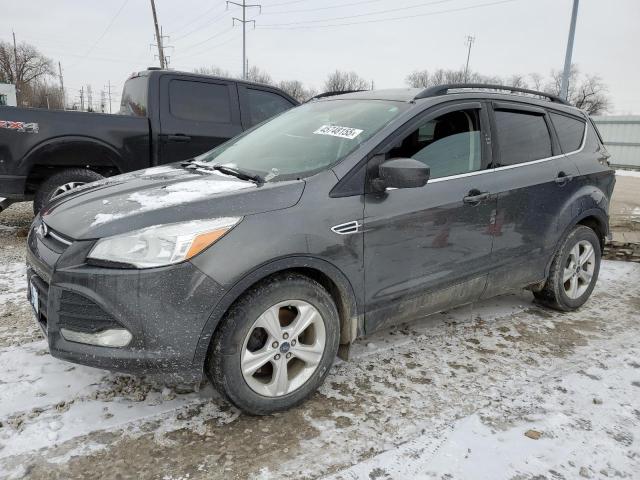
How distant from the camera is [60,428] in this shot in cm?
235

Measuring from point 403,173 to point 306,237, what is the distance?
0.63m

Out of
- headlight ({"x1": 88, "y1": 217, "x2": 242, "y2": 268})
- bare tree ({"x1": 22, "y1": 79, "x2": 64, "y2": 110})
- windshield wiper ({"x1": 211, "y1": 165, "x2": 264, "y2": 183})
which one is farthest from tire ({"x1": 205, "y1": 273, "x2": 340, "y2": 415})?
bare tree ({"x1": 22, "y1": 79, "x2": 64, "y2": 110})

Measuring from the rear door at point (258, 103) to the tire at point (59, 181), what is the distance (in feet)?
6.36

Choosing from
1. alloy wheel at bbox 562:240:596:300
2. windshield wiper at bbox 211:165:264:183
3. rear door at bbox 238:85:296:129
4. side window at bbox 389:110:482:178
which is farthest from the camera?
rear door at bbox 238:85:296:129

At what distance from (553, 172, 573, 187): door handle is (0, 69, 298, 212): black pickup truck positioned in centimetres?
380

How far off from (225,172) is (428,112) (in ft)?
4.27

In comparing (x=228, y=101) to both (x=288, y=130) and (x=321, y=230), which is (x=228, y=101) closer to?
(x=288, y=130)

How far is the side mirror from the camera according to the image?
102 inches

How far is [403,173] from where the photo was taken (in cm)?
258

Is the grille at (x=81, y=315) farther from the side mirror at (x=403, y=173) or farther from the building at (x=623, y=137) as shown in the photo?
the building at (x=623, y=137)

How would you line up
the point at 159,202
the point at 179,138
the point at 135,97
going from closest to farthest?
the point at 159,202 < the point at 179,138 < the point at 135,97

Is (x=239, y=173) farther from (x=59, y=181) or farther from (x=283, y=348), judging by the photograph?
(x=59, y=181)

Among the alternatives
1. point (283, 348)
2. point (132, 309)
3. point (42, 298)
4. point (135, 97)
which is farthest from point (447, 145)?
point (135, 97)

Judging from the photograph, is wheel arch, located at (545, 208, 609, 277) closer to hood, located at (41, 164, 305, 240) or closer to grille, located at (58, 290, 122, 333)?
hood, located at (41, 164, 305, 240)
